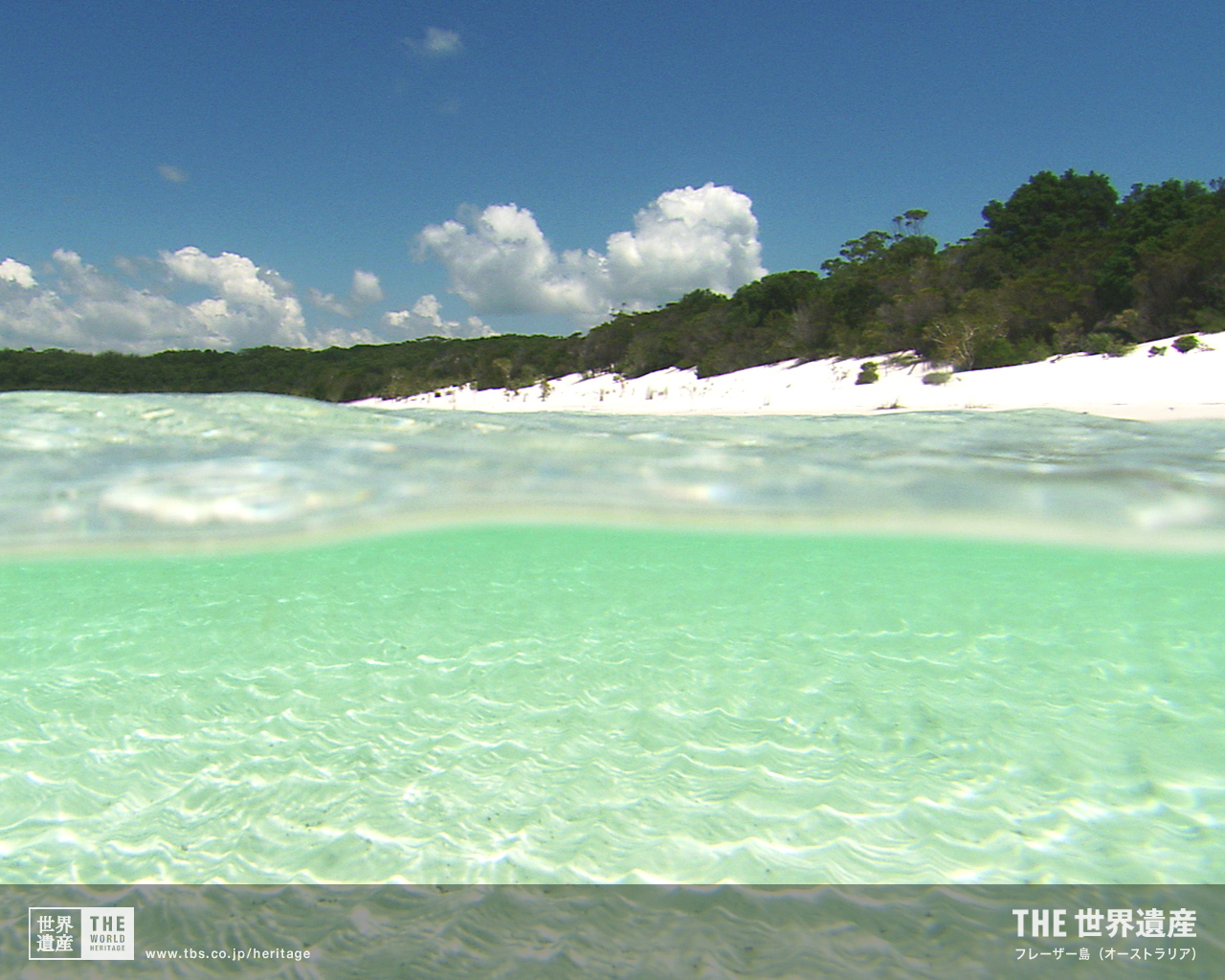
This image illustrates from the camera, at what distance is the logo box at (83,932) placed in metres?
2.11

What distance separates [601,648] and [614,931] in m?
2.52

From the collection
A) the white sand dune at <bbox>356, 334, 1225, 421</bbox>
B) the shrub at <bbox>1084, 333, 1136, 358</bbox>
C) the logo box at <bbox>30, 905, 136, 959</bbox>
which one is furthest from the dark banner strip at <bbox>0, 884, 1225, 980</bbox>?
the shrub at <bbox>1084, 333, 1136, 358</bbox>

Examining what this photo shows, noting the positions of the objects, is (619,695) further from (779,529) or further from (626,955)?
(779,529)

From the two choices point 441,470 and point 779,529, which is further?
point 779,529

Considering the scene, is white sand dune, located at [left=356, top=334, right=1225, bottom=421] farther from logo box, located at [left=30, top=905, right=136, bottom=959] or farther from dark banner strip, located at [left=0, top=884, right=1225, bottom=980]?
logo box, located at [left=30, top=905, right=136, bottom=959]

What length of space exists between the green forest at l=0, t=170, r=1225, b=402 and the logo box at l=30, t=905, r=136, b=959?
20082mm

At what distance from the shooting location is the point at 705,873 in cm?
240

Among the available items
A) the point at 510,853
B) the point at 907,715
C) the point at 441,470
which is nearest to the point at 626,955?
the point at 510,853

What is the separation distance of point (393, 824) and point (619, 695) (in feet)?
4.93

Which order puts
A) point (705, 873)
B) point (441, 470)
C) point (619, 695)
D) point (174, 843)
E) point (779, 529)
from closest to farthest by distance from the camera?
point (705, 873) → point (174, 843) → point (619, 695) → point (441, 470) → point (779, 529)

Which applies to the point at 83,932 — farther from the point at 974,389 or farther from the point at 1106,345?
the point at 1106,345

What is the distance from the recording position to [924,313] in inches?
850

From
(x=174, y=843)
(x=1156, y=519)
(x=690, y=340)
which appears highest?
(x=690, y=340)

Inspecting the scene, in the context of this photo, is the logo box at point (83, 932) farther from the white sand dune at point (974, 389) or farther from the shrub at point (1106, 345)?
the shrub at point (1106, 345)
